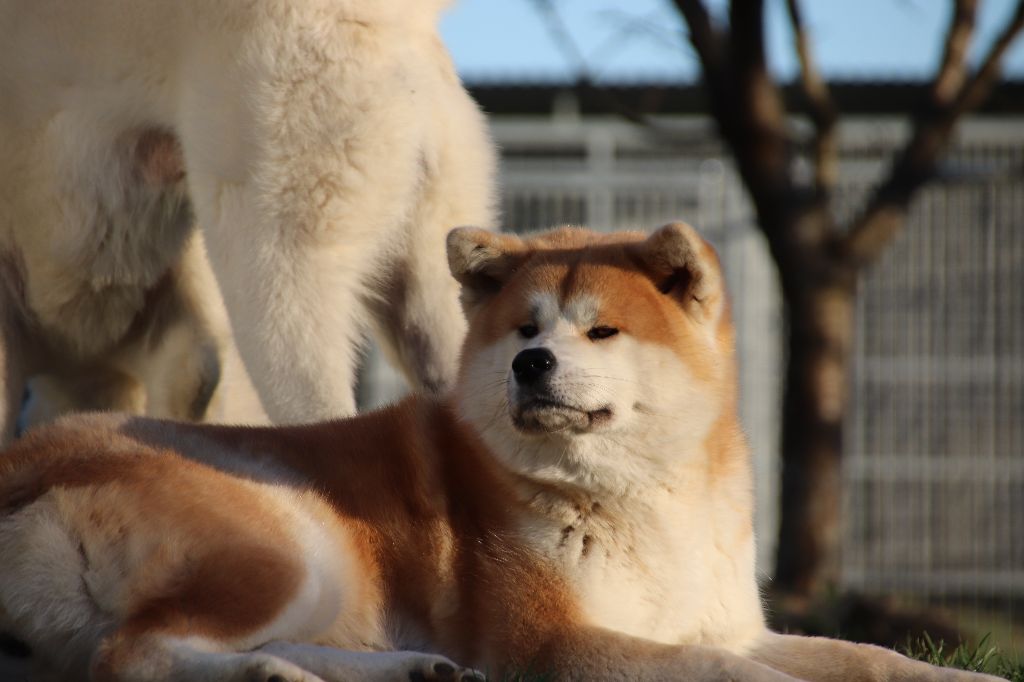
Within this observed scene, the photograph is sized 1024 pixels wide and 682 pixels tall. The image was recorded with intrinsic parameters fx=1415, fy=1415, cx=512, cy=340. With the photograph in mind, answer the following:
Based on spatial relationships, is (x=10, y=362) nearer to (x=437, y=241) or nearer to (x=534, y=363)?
(x=437, y=241)

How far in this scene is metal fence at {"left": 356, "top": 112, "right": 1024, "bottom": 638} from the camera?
9.82 meters

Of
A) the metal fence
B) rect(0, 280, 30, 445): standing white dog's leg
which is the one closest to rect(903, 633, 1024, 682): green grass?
rect(0, 280, 30, 445): standing white dog's leg

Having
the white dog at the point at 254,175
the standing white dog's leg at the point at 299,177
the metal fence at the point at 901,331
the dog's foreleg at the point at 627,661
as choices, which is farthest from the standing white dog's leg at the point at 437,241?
the metal fence at the point at 901,331

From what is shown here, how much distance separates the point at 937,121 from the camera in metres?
7.44

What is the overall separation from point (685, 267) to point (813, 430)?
4779 mm

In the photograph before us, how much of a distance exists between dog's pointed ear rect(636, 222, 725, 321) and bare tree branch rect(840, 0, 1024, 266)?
439 cm

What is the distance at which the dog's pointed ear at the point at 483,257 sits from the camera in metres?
3.45

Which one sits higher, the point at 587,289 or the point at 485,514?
the point at 587,289

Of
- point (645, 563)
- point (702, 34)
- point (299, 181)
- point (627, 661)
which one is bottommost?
point (627, 661)

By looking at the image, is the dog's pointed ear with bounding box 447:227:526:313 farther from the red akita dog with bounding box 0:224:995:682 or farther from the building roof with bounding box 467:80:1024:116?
the building roof with bounding box 467:80:1024:116

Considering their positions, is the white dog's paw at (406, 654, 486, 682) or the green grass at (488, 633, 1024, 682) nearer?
the white dog's paw at (406, 654, 486, 682)

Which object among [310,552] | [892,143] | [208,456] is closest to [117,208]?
[208,456]

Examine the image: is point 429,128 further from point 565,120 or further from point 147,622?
point 565,120

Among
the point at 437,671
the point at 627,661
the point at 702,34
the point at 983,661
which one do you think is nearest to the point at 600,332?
the point at 627,661
